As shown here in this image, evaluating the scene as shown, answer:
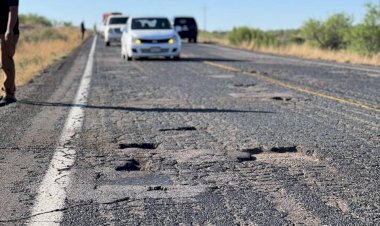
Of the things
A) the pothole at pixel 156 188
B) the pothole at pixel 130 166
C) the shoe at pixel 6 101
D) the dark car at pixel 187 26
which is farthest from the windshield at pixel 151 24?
the dark car at pixel 187 26

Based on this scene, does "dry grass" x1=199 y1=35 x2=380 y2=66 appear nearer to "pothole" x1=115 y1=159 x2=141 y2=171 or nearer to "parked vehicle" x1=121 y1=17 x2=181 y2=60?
"parked vehicle" x1=121 y1=17 x2=181 y2=60

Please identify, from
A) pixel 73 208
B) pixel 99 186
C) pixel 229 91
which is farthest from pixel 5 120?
pixel 229 91

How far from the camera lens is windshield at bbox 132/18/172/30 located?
2177 centimetres

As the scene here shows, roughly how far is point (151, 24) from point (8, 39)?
1363 cm

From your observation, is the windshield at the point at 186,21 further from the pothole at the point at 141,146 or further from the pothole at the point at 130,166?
the pothole at the point at 130,166

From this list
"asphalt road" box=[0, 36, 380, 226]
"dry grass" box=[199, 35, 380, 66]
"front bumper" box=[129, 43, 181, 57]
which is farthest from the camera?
"dry grass" box=[199, 35, 380, 66]

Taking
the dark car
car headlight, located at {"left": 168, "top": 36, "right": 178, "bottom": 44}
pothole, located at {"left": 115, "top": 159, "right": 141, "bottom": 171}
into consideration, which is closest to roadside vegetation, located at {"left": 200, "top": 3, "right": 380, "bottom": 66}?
the dark car

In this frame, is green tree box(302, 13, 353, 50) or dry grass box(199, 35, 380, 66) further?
green tree box(302, 13, 353, 50)

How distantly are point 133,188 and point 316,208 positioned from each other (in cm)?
132

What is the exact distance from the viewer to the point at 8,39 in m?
8.51

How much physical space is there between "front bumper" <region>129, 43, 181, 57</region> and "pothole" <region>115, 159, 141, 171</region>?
15.6m

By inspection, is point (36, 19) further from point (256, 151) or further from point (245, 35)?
point (256, 151)

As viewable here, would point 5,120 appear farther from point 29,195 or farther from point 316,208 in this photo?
point 316,208

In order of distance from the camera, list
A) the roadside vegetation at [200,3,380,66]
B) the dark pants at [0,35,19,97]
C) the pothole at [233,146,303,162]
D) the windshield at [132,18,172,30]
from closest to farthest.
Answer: the pothole at [233,146,303,162], the dark pants at [0,35,19,97], the windshield at [132,18,172,30], the roadside vegetation at [200,3,380,66]
